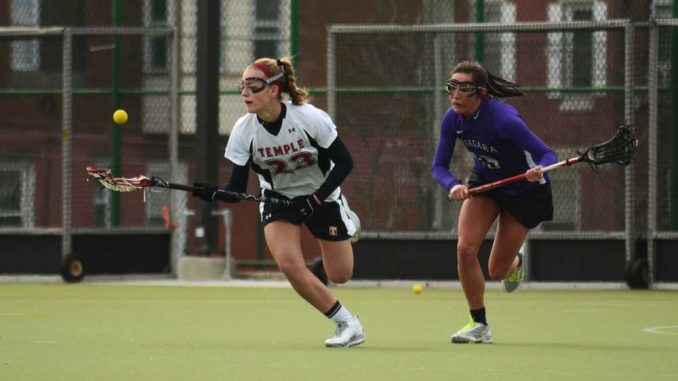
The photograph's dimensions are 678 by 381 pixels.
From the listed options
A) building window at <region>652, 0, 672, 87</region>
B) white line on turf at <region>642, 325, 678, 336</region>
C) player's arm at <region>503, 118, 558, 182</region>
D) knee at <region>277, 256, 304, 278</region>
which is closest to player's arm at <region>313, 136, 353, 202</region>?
knee at <region>277, 256, 304, 278</region>

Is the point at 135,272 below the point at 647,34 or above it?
below

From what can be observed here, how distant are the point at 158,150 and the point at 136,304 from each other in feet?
12.7

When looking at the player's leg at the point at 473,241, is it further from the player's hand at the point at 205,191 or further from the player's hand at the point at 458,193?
the player's hand at the point at 205,191

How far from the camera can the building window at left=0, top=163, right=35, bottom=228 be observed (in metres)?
15.6

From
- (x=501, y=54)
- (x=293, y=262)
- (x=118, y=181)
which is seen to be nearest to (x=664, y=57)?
(x=501, y=54)

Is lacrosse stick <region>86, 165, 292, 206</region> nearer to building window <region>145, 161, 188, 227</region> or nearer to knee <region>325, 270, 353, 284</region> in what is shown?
knee <region>325, 270, 353, 284</region>

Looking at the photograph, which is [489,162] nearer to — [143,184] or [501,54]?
[143,184]

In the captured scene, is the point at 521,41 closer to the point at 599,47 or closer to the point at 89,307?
the point at 599,47

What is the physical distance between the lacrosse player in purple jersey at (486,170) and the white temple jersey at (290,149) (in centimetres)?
73

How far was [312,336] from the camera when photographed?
922cm

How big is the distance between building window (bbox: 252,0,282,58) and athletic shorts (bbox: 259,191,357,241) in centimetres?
824

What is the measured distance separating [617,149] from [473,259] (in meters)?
1.15

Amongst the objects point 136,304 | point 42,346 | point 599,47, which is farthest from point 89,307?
point 599,47

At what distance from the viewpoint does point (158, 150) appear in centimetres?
1599
